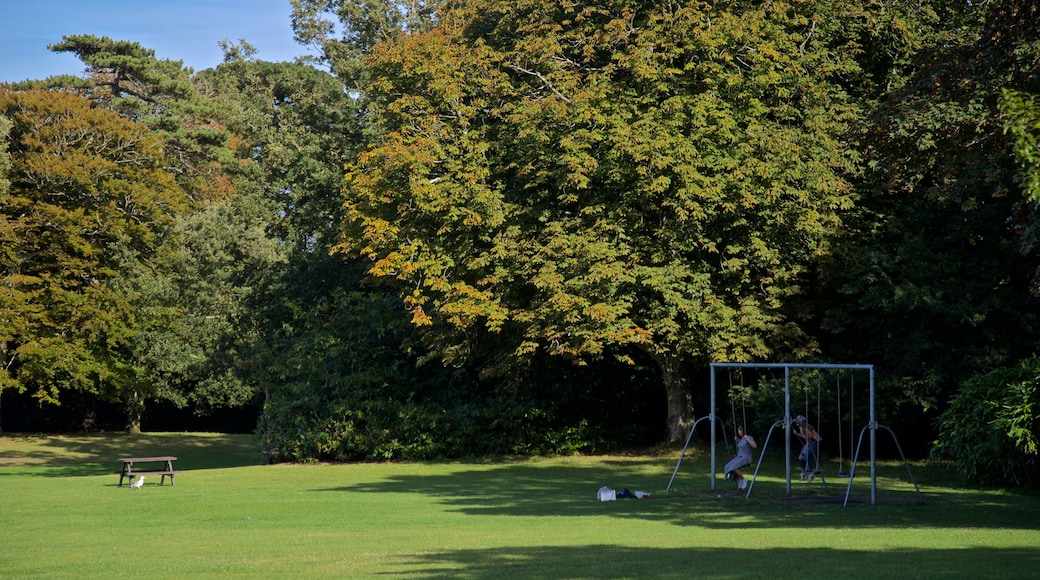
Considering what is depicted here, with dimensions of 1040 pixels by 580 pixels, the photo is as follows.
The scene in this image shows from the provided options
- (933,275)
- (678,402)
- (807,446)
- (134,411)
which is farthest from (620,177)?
(134,411)

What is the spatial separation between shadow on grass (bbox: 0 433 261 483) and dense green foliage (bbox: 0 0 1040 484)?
5.36 m

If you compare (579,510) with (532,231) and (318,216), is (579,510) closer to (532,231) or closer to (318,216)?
(532,231)

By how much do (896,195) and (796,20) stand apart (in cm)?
513

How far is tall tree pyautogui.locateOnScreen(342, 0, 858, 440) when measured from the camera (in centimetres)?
A: 2589

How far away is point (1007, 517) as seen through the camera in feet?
52.1

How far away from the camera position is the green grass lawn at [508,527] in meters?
11.1

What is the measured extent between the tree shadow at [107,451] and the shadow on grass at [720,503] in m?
12.5

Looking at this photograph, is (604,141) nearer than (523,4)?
Yes

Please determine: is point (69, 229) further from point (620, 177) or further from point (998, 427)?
point (998, 427)

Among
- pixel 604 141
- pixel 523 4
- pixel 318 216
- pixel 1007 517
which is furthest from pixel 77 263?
pixel 1007 517

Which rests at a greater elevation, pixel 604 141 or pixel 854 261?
pixel 604 141

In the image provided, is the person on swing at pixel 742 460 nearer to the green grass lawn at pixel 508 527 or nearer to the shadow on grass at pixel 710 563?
the green grass lawn at pixel 508 527

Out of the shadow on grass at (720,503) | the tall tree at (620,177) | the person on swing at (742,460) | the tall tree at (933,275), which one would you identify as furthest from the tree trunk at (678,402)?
the person on swing at (742,460)

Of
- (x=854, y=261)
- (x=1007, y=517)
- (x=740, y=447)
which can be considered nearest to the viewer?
(x=1007, y=517)
